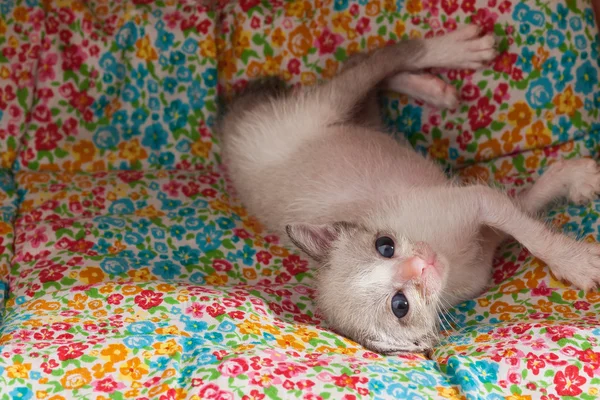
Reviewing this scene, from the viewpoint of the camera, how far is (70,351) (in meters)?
2.21

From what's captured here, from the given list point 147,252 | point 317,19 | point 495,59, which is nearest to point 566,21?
point 495,59

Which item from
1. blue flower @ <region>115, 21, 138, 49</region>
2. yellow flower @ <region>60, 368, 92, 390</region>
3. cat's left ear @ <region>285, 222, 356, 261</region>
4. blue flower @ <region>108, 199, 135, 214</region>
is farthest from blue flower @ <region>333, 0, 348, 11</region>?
yellow flower @ <region>60, 368, 92, 390</region>

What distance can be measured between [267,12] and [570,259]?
1948mm

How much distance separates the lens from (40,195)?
3.48m

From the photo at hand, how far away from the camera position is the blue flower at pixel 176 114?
374 cm

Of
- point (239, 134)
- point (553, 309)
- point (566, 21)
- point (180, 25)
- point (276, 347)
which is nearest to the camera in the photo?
point (276, 347)

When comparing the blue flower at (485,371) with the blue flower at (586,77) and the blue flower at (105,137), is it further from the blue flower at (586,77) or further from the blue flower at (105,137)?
the blue flower at (105,137)

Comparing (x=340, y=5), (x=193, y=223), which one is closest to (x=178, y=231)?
(x=193, y=223)

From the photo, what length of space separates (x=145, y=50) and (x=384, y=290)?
6.55 feet

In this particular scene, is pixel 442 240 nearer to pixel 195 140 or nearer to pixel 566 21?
pixel 566 21

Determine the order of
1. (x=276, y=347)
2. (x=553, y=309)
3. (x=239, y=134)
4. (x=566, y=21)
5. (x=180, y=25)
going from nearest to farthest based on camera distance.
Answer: (x=276, y=347), (x=553, y=309), (x=566, y=21), (x=239, y=134), (x=180, y=25)

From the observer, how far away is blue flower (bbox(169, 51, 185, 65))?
3721 millimetres

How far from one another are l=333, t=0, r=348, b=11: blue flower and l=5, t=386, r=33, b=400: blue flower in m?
2.27

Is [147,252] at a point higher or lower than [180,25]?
lower
